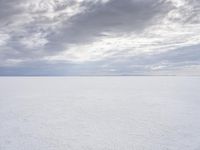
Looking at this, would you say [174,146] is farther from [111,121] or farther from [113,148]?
[111,121]

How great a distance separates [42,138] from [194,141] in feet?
12.7

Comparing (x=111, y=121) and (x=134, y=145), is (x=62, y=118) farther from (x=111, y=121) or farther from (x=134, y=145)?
(x=134, y=145)

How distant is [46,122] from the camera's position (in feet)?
24.2

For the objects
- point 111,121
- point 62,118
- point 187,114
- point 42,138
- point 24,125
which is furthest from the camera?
point 187,114

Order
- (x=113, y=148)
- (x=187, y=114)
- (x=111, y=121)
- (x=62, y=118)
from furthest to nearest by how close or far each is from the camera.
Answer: (x=187, y=114) → (x=62, y=118) → (x=111, y=121) → (x=113, y=148)

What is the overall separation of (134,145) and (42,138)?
2416 millimetres

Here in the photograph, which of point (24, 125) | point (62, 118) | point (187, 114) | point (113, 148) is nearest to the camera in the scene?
point (113, 148)

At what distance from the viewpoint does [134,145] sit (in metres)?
5.00

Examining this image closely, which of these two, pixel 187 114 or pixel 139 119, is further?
pixel 187 114

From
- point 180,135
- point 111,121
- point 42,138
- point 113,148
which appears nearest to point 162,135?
point 180,135

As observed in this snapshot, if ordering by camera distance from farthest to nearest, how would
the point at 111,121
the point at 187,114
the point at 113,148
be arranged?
the point at 187,114 → the point at 111,121 → the point at 113,148

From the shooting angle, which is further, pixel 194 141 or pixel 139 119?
pixel 139 119

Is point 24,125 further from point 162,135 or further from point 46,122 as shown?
point 162,135

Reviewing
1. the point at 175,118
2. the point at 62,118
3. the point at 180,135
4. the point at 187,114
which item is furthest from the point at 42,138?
the point at 187,114
